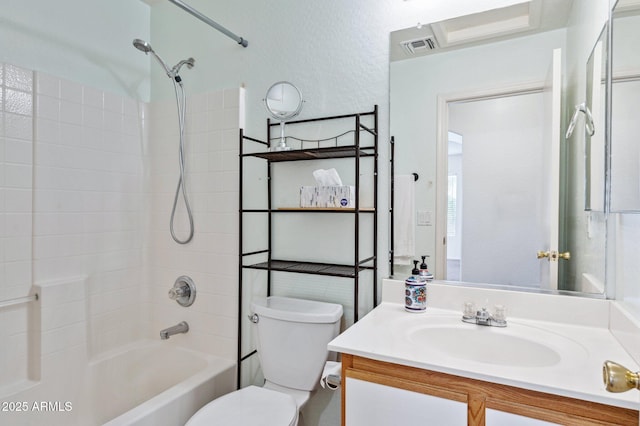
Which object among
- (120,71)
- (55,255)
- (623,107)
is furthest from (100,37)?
(623,107)

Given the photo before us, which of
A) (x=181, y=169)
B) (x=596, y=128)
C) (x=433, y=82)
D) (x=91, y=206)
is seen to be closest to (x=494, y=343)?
(x=596, y=128)

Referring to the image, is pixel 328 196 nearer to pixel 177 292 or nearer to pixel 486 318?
pixel 486 318

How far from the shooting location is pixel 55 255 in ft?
5.77

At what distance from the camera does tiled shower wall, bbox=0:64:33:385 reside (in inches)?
62.4

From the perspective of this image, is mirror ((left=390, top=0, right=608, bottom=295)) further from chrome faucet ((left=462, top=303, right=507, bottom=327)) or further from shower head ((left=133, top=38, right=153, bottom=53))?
shower head ((left=133, top=38, right=153, bottom=53))

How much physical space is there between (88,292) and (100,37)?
1.36 meters

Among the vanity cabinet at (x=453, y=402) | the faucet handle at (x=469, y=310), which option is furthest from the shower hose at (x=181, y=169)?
the faucet handle at (x=469, y=310)

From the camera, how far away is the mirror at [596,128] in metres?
1.16

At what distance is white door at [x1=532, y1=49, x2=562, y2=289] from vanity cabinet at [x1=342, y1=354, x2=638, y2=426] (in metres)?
0.56

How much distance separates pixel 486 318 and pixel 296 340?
0.73m

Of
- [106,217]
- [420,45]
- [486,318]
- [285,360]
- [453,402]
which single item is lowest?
[285,360]

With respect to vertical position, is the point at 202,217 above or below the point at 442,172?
below

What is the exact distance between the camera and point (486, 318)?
125cm

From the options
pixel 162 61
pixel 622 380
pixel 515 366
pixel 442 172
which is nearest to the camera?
pixel 622 380
